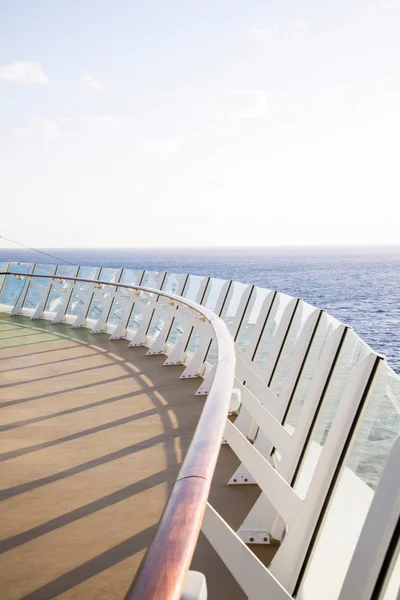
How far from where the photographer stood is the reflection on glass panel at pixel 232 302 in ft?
26.6

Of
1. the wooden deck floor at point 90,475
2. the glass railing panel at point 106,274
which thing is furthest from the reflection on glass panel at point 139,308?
the wooden deck floor at point 90,475

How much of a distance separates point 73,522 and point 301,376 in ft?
6.63

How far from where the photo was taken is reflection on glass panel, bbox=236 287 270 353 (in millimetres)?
7141

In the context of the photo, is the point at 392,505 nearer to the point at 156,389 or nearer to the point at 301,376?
the point at 301,376

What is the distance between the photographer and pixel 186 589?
1140 mm

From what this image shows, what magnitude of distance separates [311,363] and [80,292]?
1061cm

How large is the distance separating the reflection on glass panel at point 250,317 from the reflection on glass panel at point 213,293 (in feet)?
4.47

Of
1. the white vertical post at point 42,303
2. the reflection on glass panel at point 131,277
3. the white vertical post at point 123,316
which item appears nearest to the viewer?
the white vertical post at point 123,316

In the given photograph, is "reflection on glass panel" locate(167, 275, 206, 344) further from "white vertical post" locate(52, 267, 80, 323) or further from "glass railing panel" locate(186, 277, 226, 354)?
"white vertical post" locate(52, 267, 80, 323)

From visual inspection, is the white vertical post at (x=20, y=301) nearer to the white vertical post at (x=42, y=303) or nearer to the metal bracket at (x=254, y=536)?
the white vertical post at (x=42, y=303)

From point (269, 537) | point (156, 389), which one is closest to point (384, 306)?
point (156, 389)

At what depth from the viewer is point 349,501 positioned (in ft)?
9.46

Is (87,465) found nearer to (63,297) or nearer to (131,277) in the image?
(131,277)

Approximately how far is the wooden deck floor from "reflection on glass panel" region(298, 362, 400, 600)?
20.6 inches
